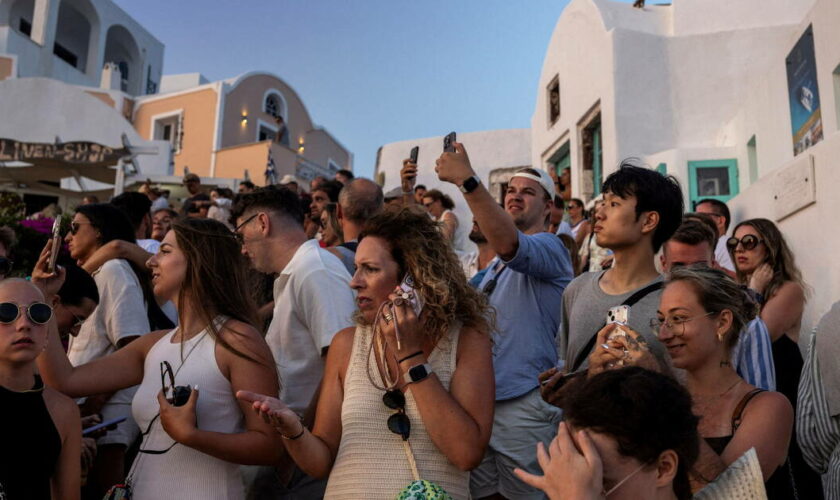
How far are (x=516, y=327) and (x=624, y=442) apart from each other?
146 cm

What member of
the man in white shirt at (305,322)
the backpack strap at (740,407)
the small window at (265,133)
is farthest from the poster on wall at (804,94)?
the small window at (265,133)

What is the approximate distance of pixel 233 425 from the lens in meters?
2.40

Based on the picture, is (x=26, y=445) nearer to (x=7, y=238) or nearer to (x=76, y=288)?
(x=76, y=288)

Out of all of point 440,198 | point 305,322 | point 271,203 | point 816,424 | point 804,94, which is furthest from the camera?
point 440,198

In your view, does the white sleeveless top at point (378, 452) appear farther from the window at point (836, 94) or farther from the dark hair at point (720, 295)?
the window at point (836, 94)

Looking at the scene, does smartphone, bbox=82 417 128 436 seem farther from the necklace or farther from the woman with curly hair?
the necklace

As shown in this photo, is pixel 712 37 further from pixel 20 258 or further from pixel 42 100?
pixel 42 100

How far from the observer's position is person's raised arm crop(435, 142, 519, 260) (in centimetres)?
278

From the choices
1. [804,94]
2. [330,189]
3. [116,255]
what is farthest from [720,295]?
[804,94]

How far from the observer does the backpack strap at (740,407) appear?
82.7 inches

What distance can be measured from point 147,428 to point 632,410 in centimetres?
178

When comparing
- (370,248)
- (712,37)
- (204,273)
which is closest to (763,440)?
(370,248)

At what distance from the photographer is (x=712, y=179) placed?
9.22 metres

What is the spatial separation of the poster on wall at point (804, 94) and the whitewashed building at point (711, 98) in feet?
0.07
